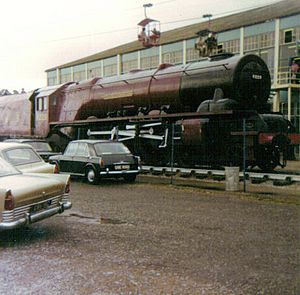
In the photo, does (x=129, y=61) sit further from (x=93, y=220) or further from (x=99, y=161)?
(x=93, y=220)

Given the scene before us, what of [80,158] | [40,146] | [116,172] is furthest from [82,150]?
[40,146]

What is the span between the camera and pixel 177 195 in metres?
10.8

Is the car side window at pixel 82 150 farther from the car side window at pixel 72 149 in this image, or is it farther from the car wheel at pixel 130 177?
the car wheel at pixel 130 177

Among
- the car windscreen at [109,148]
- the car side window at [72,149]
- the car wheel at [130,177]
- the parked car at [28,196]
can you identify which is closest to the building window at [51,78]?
the car side window at [72,149]

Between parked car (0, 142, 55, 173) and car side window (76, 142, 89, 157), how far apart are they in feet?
13.9

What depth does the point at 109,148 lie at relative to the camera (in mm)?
13414

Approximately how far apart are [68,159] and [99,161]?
64.9 inches

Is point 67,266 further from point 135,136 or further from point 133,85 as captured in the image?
point 133,85

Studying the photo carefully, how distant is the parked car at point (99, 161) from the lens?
1286cm

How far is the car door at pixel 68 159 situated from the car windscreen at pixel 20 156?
4657 mm

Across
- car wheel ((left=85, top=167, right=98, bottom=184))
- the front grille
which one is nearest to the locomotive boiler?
car wheel ((left=85, top=167, right=98, bottom=184))

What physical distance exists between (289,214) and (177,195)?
3.27m

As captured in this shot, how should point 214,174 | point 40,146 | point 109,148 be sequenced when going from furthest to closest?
point 40,146, point 214,174, point 109,148

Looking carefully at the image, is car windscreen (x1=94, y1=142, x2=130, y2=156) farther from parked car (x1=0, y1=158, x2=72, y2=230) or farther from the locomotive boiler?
parked car (x1=0, y1=158, x2=72, y2=230)
